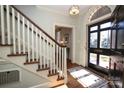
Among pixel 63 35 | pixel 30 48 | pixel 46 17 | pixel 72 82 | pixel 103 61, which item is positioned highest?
pixel 46 17

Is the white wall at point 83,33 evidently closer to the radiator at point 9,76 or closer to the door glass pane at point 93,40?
the door glass pane at point 93,40

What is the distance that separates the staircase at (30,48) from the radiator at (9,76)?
196mm

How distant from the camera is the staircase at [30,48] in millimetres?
1839

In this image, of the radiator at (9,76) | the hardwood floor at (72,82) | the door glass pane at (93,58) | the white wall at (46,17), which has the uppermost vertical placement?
the white wall at (46,17)

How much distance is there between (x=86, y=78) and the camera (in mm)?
2576

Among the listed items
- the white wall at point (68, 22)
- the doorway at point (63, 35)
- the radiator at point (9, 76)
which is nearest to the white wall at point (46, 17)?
the white wall at point (68, 22)

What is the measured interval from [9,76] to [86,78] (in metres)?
1.75

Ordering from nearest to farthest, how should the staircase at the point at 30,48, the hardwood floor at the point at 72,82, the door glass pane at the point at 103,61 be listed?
the staircase at the point at 30,48
the hardwood floor at the point at 72,82
the door glass pane at the point at 103,61

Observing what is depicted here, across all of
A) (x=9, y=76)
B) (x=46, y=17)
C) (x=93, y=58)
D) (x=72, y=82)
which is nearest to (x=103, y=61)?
(x=93, y=58)

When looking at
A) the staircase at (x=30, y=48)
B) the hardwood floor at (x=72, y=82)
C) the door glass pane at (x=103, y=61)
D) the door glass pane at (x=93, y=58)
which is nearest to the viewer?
the staircase at (x=30, y=48)

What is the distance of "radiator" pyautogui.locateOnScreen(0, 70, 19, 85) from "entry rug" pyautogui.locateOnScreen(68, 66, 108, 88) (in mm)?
1386

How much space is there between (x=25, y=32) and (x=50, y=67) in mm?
949

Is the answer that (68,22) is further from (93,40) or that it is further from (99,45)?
(99,45)
